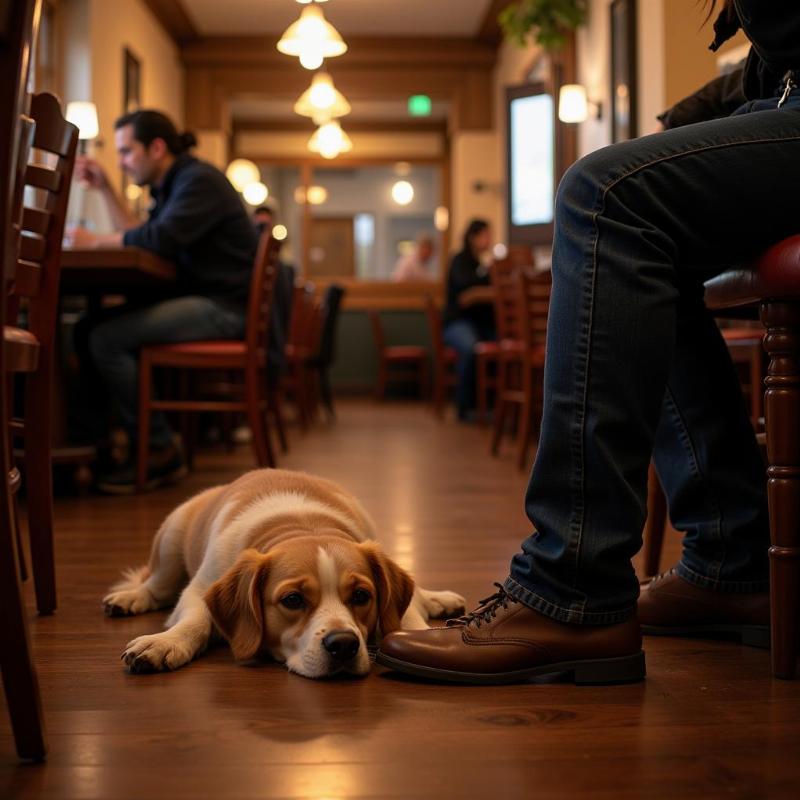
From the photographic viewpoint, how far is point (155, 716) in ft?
4.11

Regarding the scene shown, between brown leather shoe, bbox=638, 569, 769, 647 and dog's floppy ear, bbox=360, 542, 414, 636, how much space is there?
1.28 ft

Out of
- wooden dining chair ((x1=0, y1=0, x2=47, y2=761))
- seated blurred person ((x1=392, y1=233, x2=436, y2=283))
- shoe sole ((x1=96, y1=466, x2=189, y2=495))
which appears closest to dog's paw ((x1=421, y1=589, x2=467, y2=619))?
wooden dining chair ((x1=0, y1=0, x2=47, y2=761))

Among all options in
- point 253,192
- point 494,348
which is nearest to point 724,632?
point 494,348

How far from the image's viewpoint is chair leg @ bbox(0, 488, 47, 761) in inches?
41.8

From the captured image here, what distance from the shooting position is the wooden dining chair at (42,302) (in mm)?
1800

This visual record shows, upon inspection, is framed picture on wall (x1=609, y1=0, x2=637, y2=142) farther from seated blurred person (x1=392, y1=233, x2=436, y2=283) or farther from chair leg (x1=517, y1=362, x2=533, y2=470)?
seated blurred person (x1=392, y1=233, x2=436, y2=283)

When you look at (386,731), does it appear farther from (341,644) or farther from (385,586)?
(385,586)

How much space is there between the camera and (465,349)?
7414 mm

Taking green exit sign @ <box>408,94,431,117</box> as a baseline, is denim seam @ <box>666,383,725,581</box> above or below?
below

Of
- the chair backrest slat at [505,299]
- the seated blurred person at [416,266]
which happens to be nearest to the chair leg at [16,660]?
the chair backrest slat at [505,299]

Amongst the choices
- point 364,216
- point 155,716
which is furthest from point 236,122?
point 155,716

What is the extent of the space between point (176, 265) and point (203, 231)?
0.60ft

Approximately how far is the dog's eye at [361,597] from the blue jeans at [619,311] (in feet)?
0.72

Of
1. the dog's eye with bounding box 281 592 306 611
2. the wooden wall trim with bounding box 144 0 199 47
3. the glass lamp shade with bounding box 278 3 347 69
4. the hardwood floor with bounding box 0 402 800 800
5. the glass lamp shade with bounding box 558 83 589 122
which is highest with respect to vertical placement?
the wooden wall trim with bounding box 144 0 199 47
